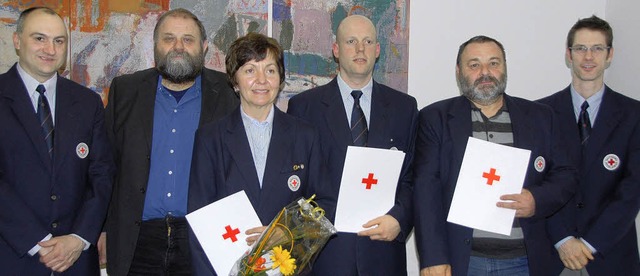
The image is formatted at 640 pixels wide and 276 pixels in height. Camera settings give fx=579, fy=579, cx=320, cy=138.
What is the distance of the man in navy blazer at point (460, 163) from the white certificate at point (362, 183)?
162 mm

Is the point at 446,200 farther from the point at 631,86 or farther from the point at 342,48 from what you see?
the point at 631,86

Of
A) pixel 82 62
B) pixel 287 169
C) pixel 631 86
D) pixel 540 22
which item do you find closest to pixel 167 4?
pixel 82 62

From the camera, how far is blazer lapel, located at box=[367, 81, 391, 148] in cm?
313

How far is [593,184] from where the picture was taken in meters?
3.30

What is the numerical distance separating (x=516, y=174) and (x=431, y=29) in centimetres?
193

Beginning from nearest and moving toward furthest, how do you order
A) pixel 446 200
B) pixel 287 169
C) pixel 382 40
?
pixel 287 169, pixel 446 200, pixel 382 40

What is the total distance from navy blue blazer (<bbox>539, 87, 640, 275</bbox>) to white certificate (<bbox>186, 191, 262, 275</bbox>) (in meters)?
1.75

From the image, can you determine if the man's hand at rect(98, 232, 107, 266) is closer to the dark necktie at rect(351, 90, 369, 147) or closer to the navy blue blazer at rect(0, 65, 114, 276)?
the navy blue blazer at rect(0, 65, 114, 276)

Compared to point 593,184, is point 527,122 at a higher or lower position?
higher

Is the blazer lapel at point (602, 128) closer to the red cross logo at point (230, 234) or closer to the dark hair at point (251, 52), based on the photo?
the dark hair at point (251, 52)

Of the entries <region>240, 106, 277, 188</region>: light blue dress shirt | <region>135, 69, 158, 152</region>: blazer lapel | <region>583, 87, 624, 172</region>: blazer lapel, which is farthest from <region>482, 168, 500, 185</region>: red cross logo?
<region>135, 69, 158, 152</region>: blazer lapel

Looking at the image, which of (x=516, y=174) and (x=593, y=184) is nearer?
(x=516, y=174)

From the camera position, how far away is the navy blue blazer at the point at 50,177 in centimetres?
275

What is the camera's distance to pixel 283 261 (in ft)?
6.64
